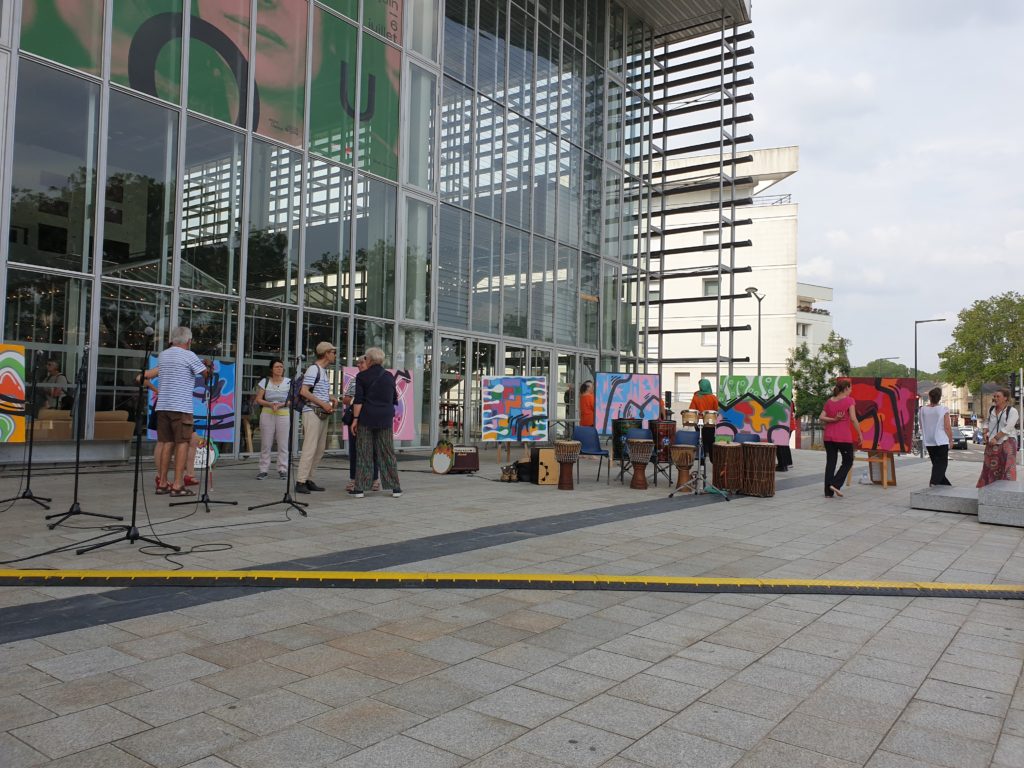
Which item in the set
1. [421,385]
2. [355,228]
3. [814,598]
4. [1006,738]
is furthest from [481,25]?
[1006,738]

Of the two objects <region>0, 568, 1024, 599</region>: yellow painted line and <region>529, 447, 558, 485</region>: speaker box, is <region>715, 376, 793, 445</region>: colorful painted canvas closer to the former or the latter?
<region>529, 447, 558, 485</region>: speaker box

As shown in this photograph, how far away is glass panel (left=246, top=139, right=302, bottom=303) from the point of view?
583 inches

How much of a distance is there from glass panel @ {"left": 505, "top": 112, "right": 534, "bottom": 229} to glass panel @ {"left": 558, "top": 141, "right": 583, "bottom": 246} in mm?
1709

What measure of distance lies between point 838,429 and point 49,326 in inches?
494

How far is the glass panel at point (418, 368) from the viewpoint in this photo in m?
18.0

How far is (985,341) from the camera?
59750 millimetres

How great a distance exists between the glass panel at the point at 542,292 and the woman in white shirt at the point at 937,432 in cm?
1153

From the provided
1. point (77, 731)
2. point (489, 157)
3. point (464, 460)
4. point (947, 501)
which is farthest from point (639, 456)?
point (489, 157)

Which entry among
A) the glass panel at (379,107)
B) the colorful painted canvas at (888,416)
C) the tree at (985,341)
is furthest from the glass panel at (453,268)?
the tree at (985,341)

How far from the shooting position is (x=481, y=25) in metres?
21.0

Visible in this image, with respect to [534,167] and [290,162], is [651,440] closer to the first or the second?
[290,162]

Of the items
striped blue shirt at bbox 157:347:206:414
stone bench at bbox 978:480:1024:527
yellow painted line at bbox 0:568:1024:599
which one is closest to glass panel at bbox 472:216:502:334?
striped blue shirt at bbox 157:347:206:414

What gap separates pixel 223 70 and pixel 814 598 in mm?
13918

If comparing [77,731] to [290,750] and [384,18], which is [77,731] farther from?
[384,18]
